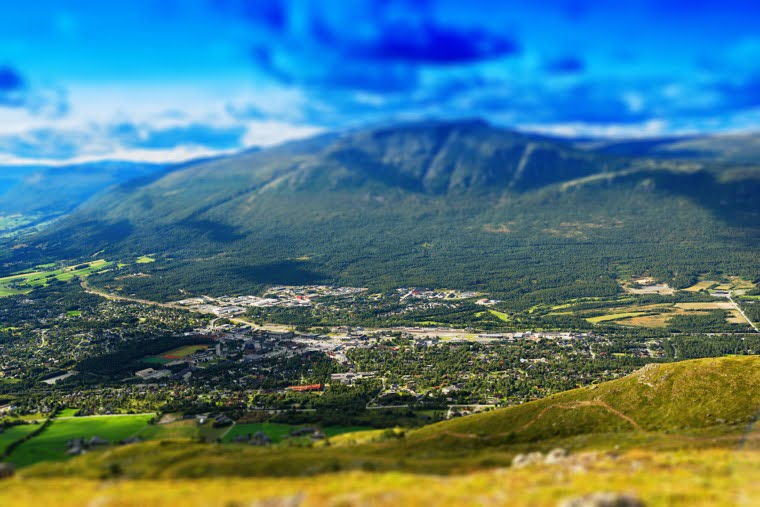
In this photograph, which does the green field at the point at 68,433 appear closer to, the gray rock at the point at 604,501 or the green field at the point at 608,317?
the gray rock at the point at 604,501

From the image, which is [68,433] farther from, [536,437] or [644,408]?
[644,408]

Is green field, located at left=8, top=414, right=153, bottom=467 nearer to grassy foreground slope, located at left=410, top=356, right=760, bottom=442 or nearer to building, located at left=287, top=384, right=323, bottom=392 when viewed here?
building, located at left=287, top=384, right=323, bottom=392

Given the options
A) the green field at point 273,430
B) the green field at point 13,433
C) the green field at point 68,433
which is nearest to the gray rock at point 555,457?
the green field at point 273,430

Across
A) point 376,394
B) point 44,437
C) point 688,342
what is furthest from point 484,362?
point 44,437

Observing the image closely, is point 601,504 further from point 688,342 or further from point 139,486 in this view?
point 688,342

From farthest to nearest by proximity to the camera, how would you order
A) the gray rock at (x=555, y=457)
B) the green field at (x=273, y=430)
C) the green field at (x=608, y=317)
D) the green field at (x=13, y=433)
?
the green field at (x=608, y=317)
the green field at (x=13, y=433)
the green field at (x=273, y=430)
the gray rock at (x=555, y=457)

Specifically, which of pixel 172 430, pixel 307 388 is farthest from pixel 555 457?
pixel 307 388
